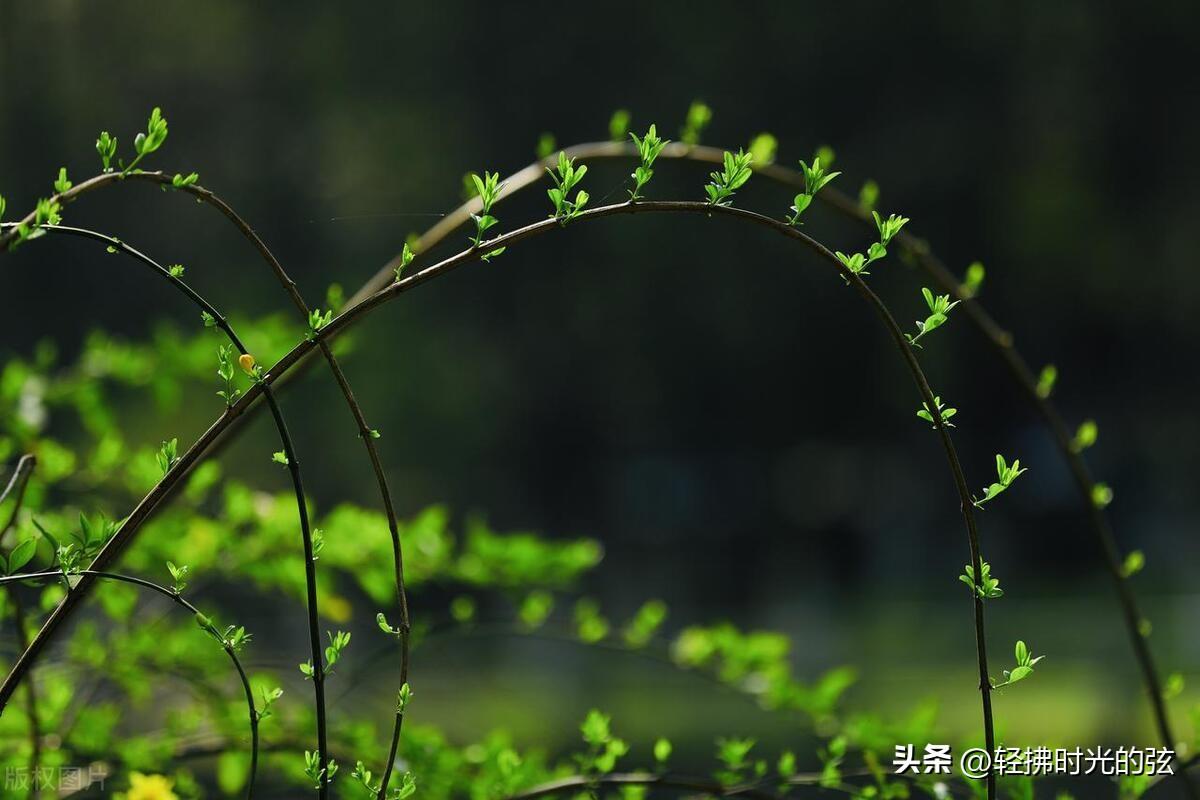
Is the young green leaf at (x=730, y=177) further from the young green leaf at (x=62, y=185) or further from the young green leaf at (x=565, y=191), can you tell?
the young green leaf at (x=62, y=185)

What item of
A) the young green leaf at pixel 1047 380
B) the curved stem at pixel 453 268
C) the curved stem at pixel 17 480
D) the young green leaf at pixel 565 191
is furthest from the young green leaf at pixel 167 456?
the young green leaf at pixel 1047 380

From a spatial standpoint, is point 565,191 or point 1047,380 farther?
point 1047,380

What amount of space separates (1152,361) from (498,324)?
20.3ft

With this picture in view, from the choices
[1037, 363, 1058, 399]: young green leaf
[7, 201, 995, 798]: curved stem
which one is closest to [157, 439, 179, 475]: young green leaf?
[7, 201, 995, 798]: curved stem

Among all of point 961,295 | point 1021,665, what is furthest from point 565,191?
point 961,295

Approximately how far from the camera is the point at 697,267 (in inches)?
489

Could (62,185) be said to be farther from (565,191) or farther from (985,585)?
(985,585)

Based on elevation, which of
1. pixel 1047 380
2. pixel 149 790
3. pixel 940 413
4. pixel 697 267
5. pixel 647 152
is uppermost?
pixel 697 267

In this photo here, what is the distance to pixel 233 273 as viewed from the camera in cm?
1293

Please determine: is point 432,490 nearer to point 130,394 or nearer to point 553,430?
point 553,430

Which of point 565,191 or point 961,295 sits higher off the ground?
point 961,295

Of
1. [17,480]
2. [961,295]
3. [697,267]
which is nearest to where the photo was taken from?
[17,480]

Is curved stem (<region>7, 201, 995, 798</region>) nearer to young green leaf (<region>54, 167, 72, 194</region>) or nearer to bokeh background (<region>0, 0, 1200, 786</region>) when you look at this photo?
young green leaf (<region>54, 167, 72, 194</region>)

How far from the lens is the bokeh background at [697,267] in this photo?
39.5 feet
